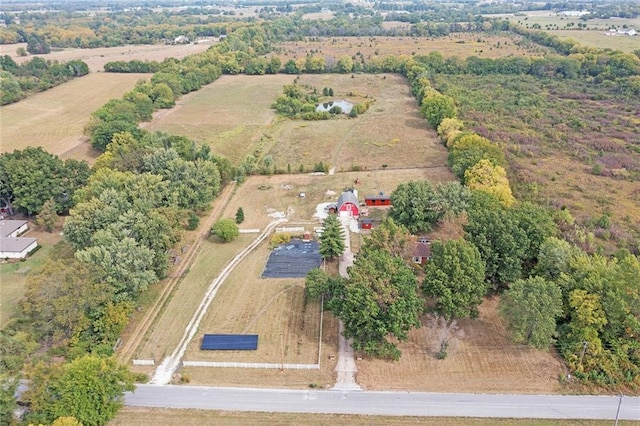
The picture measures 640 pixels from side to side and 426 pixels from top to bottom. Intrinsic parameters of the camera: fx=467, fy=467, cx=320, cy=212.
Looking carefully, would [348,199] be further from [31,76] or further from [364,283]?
[31,76]

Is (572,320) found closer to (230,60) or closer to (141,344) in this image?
(141,344)

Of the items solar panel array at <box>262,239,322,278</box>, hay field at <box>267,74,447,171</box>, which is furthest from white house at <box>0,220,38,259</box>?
hay field at <box>267,74,447,171</box>

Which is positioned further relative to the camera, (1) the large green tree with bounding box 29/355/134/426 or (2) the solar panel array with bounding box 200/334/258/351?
(2) the solar panel array with bounding box 200/334/258/351

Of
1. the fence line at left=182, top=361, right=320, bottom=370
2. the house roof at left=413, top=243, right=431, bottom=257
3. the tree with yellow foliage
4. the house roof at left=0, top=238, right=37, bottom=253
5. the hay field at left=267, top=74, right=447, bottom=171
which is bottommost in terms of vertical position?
the hay field at left=267, top=74, right=447, bottom=171

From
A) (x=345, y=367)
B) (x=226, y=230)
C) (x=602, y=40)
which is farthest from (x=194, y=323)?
(x=602, y=40)

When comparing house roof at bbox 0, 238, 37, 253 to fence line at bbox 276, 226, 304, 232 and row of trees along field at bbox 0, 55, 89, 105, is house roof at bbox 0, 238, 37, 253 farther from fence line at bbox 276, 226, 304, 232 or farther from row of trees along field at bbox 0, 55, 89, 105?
row of trees along field at bbox 0, 55, 89, 105

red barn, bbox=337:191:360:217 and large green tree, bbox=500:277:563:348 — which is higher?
large green tree, bbox=500:277:563:348

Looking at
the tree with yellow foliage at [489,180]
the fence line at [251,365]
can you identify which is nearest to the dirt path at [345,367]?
the fence line at [251,365]
